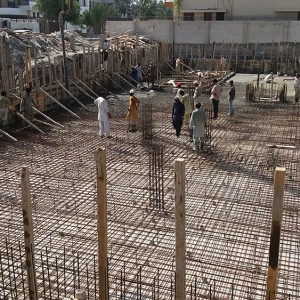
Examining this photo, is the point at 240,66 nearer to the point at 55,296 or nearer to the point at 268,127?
the point at 268,127

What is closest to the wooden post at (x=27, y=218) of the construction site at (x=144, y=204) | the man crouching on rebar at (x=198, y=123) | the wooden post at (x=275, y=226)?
the construction site at (x=144, y=204)

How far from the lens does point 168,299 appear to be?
13.6ft

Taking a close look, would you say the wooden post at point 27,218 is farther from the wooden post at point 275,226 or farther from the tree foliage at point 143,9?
the tree foliage at point 143,9

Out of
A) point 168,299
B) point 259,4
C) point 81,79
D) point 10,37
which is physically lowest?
point 168,299

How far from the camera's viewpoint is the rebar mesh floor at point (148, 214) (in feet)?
14.4

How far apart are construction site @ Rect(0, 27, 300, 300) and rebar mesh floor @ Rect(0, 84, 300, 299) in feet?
0.06

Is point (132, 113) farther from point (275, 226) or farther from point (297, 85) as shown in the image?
point (275, 226)

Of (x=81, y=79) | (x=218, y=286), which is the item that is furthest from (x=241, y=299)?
(x=81, y=79)

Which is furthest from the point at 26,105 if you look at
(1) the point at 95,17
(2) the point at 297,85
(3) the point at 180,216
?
(1) the point at 95,17

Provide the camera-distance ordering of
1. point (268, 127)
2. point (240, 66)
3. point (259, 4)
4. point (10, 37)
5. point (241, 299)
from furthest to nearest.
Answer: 1. point (259, 4)
2. point (240, 66)
3. point (10, 37)
4. point (268, 127)
5. point (241, 299)

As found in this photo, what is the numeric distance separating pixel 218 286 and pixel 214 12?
30727mm

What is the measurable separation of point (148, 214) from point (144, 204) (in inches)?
13.5

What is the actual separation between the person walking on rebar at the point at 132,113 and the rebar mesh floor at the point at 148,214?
220mm

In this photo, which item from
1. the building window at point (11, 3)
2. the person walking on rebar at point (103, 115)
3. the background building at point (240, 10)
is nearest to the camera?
the person walking on rebar at point (103, 115)
